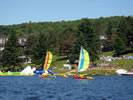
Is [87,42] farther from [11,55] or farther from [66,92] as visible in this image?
[66,92]

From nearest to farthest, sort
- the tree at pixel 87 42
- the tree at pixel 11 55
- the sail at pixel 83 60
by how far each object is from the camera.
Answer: the sail at pixel 83 60, the tree at pixel 11 55, the tree at pixel 87 42

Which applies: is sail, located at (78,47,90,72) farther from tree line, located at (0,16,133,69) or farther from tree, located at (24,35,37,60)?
tree, located at (24,35,37,60)

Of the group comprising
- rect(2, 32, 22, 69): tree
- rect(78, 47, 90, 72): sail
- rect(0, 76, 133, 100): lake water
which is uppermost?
rect(2, 32, 22, 69): tree

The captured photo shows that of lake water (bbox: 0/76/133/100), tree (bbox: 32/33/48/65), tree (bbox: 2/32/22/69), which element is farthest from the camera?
tree (bbox: 2/32/22/69)

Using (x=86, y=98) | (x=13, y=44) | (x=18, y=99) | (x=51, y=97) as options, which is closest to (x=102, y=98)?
(x=86, y=98)

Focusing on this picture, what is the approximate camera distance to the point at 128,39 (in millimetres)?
98000

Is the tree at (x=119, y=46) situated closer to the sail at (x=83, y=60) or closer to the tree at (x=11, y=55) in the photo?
the tree at (x=11, y=55)

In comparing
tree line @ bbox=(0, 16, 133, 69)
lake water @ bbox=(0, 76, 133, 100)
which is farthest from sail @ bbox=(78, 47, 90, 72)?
tree line @ bbox=(0, 16, 133, 69)

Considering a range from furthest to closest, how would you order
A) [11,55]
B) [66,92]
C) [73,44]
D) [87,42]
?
1. [87,42]
2. [73,44]
3. [11,55]
4. [66,92]

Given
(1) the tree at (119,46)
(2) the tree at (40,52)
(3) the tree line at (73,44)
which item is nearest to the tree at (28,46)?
(3) the tree line at (73,44)

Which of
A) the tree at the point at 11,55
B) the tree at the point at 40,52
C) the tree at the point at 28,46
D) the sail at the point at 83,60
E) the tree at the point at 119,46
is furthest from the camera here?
the tree at the point at 28,46

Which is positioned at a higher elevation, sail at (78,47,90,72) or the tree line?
the tree line

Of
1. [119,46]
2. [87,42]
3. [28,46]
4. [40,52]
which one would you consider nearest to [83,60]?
[40,52]

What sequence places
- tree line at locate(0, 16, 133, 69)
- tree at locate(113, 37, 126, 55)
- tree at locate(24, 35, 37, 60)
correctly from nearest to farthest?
tree line at locate(0, 16, 133, 69) < tree at locate(113, 37, 126, 55) < tree at locate(24, 35, 37, 60)
